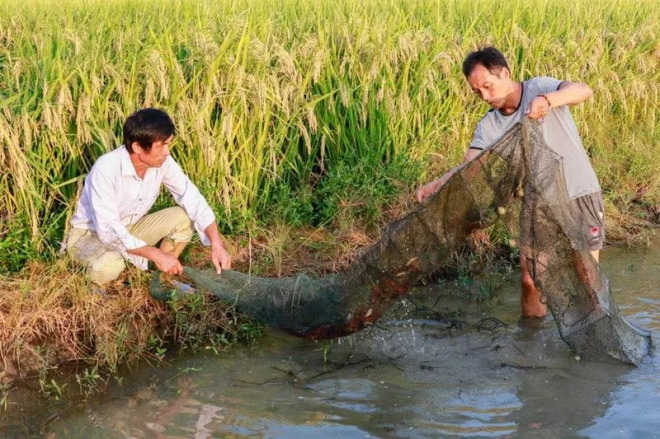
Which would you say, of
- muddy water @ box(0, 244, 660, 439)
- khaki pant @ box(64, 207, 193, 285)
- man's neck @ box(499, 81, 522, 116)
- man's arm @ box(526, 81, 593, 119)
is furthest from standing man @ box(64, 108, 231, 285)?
man's arm @ box(526, 81, 593, 119)

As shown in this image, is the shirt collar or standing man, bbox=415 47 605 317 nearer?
standing man, bbox=415 47 605 317

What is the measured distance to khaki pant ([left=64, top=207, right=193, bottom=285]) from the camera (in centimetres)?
439

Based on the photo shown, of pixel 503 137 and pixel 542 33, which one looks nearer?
pixel 503 137

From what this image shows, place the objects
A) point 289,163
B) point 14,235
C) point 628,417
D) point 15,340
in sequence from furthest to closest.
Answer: point 289,163 → point 14,235 → point 15,340 → point 628,417

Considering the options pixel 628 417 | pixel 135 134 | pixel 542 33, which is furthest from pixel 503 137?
pixel 542 33

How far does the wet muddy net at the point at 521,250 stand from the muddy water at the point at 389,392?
218 millimetres

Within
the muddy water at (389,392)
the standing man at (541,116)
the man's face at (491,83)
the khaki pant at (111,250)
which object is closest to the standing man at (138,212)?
the khaki pant at (111,250)

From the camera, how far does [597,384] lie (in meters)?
4.12

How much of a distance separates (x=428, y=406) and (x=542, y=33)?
362 cm

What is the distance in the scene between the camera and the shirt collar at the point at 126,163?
436 centimetres

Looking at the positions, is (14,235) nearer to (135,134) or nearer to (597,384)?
(135,134)

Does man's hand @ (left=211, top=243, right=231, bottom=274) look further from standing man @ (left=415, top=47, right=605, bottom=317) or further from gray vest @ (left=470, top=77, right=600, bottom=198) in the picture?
gray vest @ (left=470, top=77, right=600, bottom=198)

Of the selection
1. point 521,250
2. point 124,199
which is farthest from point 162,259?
point 521,250

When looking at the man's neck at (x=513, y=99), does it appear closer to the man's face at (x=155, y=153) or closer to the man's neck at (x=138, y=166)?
the man's face at (x=155, y=153)
